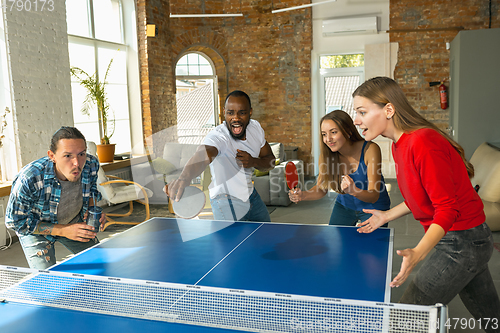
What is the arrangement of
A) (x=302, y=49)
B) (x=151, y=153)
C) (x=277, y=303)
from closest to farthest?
(x=277, y=303), (x=151, y=153), (x=302, y=49)

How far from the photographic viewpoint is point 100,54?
24.0ft

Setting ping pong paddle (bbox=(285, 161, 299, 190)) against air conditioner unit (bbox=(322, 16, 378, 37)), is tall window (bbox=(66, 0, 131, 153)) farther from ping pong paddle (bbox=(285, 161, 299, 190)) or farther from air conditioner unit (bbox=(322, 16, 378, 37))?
ping pong paddle (bbox=(285, 161, 299, 190))

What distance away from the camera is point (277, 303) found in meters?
1.47

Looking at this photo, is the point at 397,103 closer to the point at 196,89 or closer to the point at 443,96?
the point at 443,96

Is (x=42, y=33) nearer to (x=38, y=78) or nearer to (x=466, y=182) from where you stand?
(x=38, y=78)

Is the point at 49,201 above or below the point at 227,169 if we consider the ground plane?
below

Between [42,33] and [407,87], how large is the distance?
6641 millimetres

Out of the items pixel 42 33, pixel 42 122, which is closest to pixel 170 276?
pixel 42 122

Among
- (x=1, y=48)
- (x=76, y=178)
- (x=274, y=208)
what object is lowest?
(x=274, y=208)

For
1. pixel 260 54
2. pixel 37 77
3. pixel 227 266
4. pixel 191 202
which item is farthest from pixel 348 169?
pixel 260 54

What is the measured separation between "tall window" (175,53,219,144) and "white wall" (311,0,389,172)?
2.26 m

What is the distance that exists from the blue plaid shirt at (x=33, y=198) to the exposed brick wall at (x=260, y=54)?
19.9ft

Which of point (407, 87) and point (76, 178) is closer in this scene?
point (76, 178)

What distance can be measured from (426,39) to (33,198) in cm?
800
